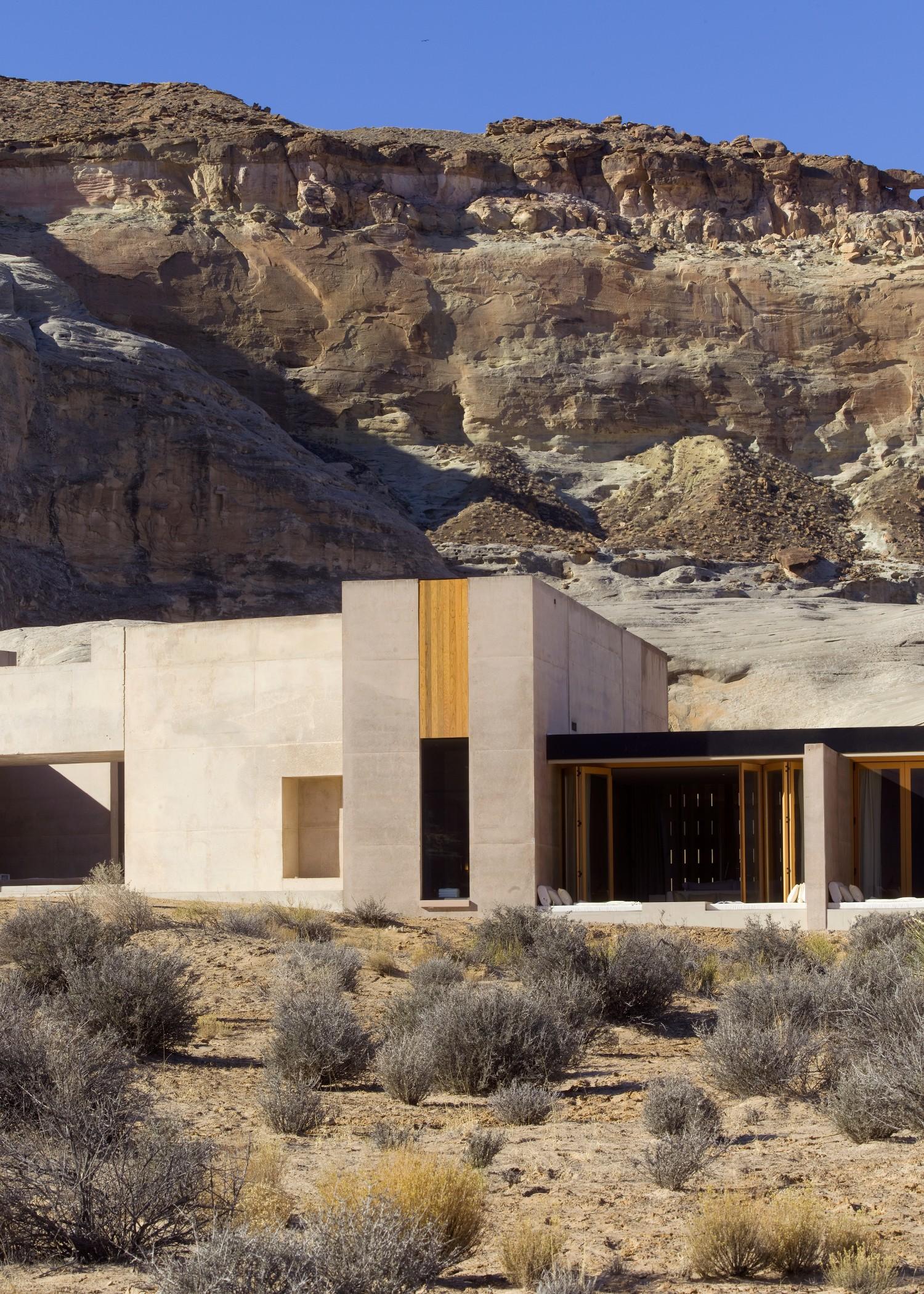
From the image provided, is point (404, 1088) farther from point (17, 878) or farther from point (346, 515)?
point (346, 515)

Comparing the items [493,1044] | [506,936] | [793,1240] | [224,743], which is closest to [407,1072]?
[493,1044]

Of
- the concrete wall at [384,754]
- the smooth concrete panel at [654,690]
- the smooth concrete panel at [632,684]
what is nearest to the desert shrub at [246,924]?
the concrete wall at [384,754]

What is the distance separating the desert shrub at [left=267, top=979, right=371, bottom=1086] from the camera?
12.0 meters

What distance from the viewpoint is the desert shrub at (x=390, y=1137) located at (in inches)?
384

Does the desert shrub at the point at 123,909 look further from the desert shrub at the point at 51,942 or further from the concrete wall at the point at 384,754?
the concrete wall at the point at 384,754

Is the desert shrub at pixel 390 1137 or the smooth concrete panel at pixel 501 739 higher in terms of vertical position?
the smooth concrete panel at pixel 501 739

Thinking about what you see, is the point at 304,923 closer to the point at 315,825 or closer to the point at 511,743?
the point at 511,743

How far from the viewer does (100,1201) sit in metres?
7.46

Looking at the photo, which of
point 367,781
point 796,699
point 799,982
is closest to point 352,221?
point 796,699

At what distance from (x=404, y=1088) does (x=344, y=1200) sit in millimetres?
4498

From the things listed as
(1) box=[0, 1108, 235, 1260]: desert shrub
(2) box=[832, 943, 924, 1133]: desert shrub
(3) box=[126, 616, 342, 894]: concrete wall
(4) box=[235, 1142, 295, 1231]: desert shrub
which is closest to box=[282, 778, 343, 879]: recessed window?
(3) box=[126, 616, 342, 894]: concrete wall

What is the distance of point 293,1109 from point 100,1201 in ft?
10.3

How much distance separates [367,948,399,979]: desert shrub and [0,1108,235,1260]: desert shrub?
972 cm

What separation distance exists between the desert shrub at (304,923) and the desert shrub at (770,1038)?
6591 mm
